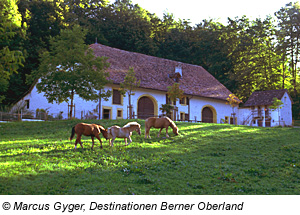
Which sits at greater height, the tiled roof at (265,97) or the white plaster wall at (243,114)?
the tiled roof at (265,97)

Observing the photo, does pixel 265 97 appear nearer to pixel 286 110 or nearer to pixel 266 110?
pixel 266 110

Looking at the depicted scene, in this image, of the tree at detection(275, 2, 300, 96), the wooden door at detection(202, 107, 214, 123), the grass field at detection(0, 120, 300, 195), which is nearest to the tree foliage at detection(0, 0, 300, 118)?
the tree at detection(275, 2, 300, 96)

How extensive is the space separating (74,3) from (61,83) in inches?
1576

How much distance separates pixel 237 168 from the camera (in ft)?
51.5

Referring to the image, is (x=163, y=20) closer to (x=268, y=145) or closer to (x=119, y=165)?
(x=268, y=145)

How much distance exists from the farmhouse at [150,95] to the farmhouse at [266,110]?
133 inches

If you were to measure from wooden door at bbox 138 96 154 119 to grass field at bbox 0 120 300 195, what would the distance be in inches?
991

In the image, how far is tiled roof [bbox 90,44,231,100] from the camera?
48531 mm

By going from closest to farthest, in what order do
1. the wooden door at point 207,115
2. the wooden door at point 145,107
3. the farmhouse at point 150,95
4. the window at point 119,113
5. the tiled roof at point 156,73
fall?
the farmhouse at point 150,95 < the window at point 119,113 < the wooden door at point 145,107 < the tiled roof at point 156,73 < the wooden door at point 207,115

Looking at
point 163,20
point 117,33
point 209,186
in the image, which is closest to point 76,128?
point 209,186

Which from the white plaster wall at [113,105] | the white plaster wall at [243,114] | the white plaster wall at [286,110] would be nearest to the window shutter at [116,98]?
the white plaster wall at [113,105]

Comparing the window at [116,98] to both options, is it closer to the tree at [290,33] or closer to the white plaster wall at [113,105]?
the white plaster wall at [113,105]

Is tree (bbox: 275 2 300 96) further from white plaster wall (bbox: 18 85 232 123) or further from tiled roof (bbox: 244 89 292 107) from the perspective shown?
white plaster wall (bbox: 18 85 232 123)

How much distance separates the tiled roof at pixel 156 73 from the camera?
159 ft
